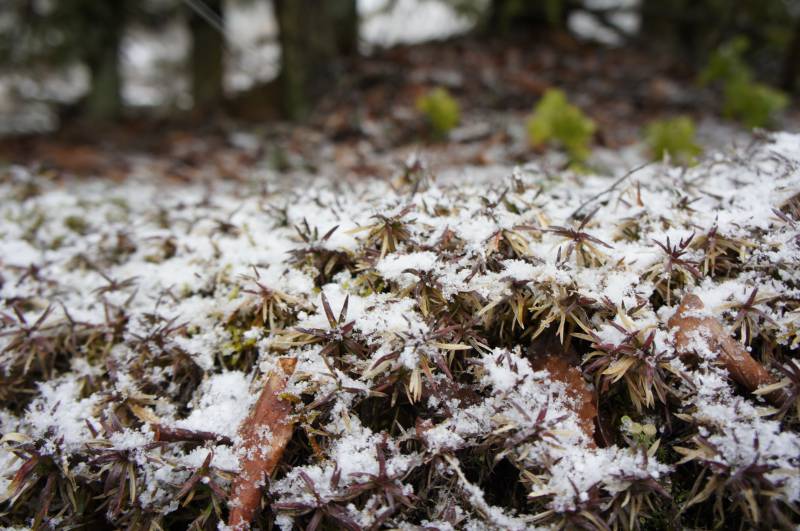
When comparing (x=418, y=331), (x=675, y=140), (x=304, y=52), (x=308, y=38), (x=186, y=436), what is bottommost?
(x=186, y=436)

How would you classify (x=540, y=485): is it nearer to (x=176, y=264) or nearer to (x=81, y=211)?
(x=176, y=264)

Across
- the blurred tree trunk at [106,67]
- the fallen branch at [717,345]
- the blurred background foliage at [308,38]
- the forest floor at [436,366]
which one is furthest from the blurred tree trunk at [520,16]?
the fallen branch at [717,345]

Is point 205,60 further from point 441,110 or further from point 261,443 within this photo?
point 261,443

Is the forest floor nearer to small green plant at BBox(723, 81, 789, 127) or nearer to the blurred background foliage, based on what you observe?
small green plant at BBox(723, 81, 789, 127)

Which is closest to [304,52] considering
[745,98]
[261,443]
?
[745,98]

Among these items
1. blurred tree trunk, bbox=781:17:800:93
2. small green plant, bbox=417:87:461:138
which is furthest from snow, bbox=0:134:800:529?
blurred tree trunk, bbox=781:17:800:93
